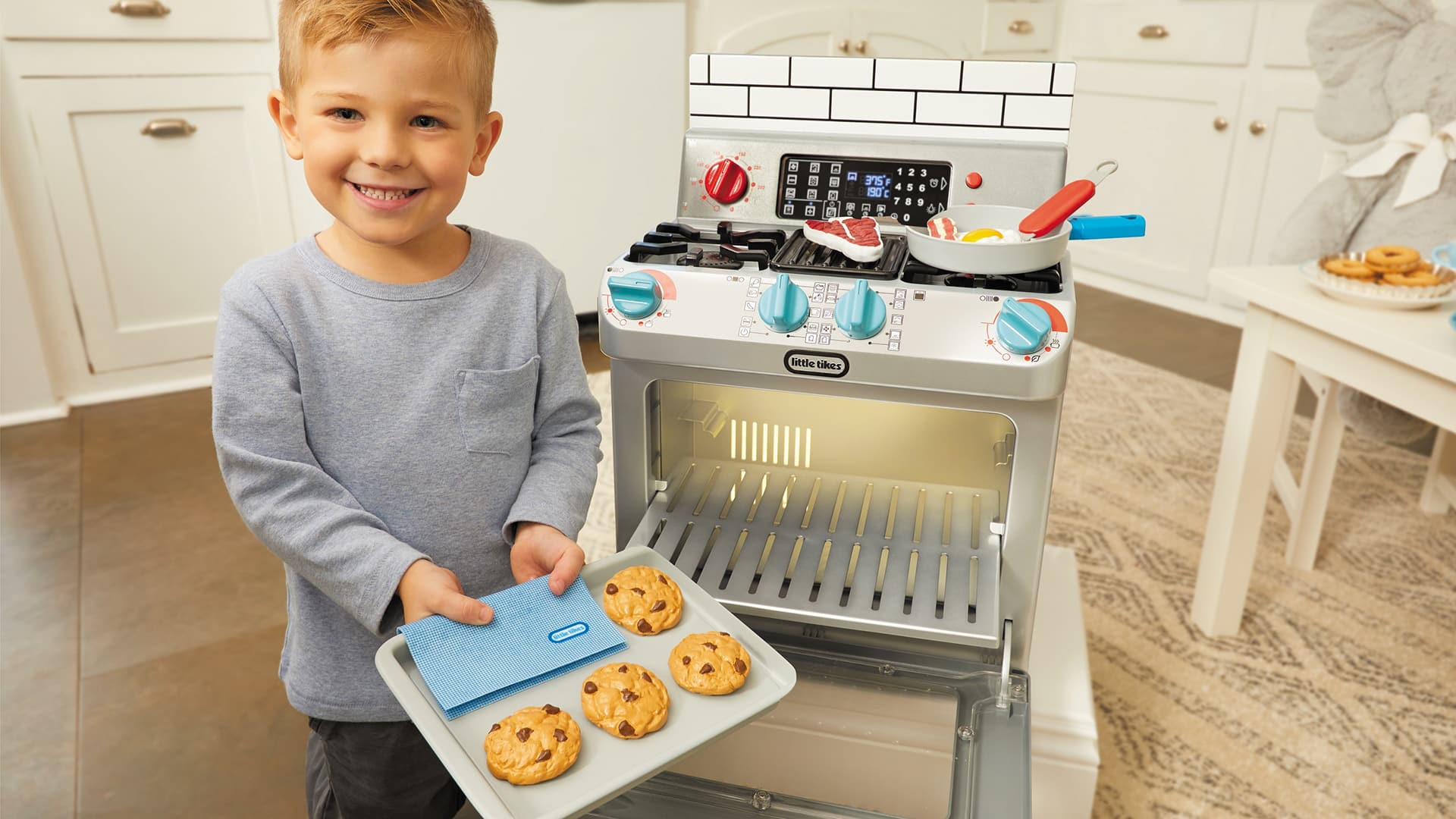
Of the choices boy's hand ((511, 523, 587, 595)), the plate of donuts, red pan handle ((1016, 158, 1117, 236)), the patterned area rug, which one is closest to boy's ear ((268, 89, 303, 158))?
boy's hand ((511, 523, 587, 595))

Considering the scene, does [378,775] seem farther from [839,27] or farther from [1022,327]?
[839,27]

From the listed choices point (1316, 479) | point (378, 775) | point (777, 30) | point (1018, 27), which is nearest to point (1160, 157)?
point (1018, 27)

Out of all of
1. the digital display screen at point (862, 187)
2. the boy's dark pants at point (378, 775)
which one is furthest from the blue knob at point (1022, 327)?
the boy's dark pants at point (378, 775)

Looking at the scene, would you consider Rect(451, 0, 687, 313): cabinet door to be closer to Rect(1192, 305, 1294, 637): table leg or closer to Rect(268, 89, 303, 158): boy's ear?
Rect(1192, 305, 1294, 637): table leg

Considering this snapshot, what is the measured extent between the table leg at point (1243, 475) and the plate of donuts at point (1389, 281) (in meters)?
0.10

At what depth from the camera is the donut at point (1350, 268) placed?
1.25m

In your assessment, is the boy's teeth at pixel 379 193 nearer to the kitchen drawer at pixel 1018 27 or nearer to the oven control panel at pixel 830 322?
the oven control panel at pixel 830 322

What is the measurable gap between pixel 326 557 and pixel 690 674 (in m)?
0.27

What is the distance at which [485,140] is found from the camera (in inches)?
30.9

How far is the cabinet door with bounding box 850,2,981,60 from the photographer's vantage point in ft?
9.28

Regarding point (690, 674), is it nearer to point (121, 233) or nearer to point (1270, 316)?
point (1270, 316)

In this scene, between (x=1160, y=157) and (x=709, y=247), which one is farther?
(x=1160, y=157)

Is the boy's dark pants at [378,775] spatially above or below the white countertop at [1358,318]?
below

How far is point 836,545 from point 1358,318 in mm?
781
